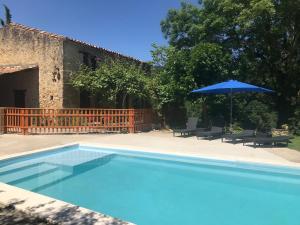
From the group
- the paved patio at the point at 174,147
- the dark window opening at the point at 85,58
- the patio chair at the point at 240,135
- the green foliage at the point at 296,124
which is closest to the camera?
the paved patio at the point at 174,147

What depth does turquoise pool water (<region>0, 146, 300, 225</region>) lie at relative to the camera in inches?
280

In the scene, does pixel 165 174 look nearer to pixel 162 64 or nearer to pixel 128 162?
pixel 128 162

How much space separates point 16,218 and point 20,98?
18637 mm

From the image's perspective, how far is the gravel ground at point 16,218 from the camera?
532 cm

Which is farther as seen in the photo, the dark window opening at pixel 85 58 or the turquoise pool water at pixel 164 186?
the dark window opening at pixel 85 58

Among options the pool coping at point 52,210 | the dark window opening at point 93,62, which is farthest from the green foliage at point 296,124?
the pool coping at point 52,210

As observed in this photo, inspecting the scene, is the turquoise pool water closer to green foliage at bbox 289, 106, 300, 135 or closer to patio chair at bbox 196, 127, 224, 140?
patio chair at bbox 196, 127, 224, 140

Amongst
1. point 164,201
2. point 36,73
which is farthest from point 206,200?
point 36,73

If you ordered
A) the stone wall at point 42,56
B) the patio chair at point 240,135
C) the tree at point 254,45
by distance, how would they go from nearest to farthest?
1. the patio chair at point 240,135
2. the tree at point 254,45
3. the stone wall at point 42,56

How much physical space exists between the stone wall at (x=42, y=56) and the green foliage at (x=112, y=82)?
1242 millimetres

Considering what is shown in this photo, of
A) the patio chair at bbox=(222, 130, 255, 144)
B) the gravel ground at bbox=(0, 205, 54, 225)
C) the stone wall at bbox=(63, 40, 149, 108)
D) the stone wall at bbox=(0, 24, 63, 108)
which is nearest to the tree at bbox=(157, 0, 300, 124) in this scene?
the patio chair at bbox=(222, 130, 255, 144)

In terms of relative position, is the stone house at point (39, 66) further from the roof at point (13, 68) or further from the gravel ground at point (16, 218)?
the gravel ground at point (16, 218)

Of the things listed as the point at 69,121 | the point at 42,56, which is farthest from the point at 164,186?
the point at 42,56

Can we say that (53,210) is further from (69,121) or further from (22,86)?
(22,86)
